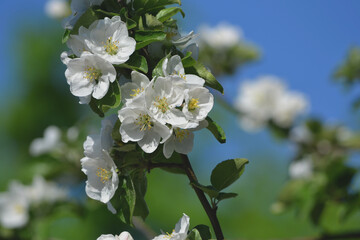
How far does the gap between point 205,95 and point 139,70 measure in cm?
20

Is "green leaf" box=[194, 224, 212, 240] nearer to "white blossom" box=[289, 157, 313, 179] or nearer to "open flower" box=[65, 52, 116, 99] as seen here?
"open flower" box=[65, 52, 116, 99]

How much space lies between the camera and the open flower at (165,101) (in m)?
1.10

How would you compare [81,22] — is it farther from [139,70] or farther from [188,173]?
[188,173]

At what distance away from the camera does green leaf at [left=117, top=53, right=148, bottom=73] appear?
44.9 inches

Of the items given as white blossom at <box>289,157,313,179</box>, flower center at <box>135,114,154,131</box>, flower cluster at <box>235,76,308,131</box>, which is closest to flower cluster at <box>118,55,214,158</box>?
flower center at <box>135,114,154,131</box>

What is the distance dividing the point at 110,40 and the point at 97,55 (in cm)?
5

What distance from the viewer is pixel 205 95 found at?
1.13 metres

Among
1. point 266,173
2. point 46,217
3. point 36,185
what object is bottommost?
point 266,173

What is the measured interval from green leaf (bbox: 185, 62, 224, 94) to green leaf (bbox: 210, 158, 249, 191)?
18cm

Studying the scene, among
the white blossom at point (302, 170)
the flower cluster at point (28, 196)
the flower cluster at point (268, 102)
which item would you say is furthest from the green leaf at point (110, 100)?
the flower cluster at point (268, 102)

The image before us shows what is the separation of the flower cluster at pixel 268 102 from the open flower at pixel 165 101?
3571mm

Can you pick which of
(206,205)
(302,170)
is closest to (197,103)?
(206,205)

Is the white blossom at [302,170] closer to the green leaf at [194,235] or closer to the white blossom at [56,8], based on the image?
the green leaf at [194,235]

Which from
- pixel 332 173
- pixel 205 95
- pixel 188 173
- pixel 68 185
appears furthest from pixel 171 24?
pixel 68 185
